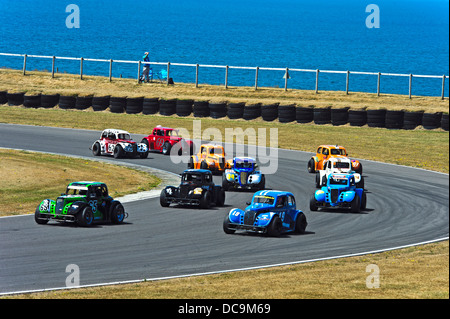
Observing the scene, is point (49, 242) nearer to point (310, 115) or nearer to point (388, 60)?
point (310, 115)

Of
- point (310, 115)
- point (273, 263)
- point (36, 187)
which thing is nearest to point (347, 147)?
point (310, 115)

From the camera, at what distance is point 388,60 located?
17938 centimetres

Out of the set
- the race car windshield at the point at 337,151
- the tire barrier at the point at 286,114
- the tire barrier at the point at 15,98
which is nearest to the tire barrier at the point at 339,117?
the tire barrier at the point at 286,114

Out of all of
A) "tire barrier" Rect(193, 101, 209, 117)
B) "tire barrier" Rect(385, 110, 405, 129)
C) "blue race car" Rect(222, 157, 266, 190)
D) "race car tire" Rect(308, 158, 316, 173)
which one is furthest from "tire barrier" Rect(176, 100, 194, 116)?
"blue race car" Rect(222, 157, 266, 190)

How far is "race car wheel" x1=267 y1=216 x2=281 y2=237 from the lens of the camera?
73.2 ft

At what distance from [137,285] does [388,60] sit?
16988 cm

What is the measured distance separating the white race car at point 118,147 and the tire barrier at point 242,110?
46.6 feet

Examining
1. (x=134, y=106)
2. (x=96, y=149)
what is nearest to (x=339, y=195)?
(x=96, y=149)

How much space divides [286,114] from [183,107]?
7389 millimetres

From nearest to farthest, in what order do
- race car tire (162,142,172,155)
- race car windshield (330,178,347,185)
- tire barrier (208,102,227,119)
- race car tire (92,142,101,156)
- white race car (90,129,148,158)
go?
race car windshield (330,178,347,185)
white race car (90,129,148,158)
race car tire (92,142,101,156)
race car tire (162,142,172,155)
tire barrier (208,102,227,119)

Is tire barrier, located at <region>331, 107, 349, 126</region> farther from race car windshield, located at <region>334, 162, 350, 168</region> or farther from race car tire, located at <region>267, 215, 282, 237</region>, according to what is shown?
race car tire, located at <region>267, 215, 282, 237</region>

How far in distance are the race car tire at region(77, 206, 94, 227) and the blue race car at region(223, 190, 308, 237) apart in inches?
158
